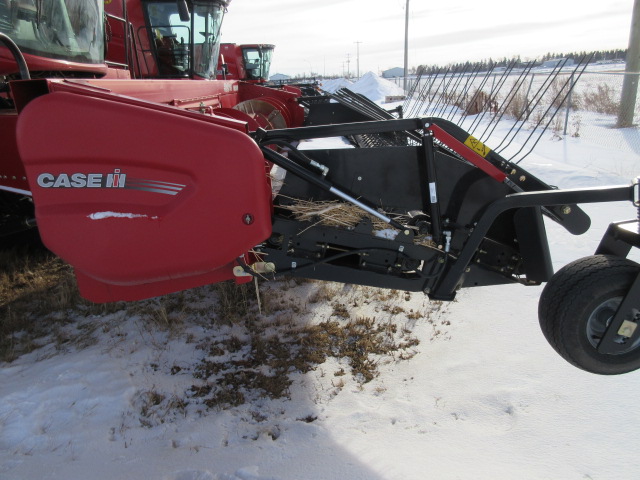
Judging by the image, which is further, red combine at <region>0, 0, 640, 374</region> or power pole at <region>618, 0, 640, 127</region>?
power pole at <region>618, 0, 640, 127</region>

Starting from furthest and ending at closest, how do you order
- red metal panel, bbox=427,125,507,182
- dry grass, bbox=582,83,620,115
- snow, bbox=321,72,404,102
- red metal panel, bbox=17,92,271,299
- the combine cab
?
snow, bbox=321,72,404,102 → the combine cab → dry grass, bbox=582,83,620,115 → red metal panel, bbox=427,125,507,182 → red metal panel, bbox=17,92,271,299

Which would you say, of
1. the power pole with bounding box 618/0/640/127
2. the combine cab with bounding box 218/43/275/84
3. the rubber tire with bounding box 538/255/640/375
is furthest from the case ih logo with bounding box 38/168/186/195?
the combine cab with bounding box 218/43/275/84

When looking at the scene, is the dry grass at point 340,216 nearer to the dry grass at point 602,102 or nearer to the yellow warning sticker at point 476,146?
the yellow warning sticker at point 476,146

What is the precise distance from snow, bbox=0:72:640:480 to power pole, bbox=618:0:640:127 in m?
7.54

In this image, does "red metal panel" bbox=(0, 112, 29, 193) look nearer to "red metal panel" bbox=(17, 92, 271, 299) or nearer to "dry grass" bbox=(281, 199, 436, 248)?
"red metal panel" bbox=(17, 92, 271, 299)

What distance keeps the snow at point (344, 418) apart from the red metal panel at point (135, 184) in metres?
0.83

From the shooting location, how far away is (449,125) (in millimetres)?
2332

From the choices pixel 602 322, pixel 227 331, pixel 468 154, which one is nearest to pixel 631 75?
pixel 468 154

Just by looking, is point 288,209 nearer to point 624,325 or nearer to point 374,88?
point 624,325

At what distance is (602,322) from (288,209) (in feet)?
5.12

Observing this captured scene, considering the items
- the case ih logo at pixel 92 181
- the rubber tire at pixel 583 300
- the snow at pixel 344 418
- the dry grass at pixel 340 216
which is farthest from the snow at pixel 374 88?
the case ih logo at pixel 92 181

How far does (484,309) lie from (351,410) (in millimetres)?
1466

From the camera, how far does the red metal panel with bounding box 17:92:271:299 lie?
2.02 meters

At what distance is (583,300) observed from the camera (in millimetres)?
2035
